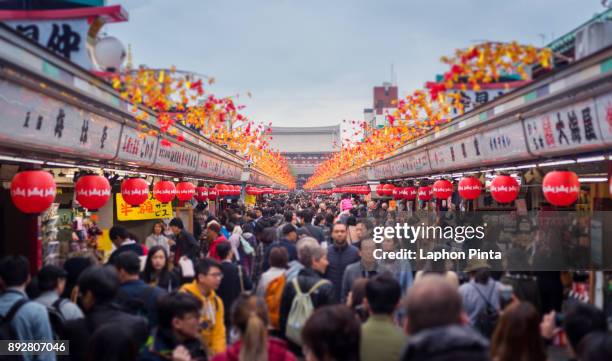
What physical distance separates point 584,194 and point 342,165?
32112 mm

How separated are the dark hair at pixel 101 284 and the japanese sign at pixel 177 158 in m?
8.04

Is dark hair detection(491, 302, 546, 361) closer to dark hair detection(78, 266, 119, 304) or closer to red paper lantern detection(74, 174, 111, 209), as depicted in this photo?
dark hair detection(78, 266, 119, 304)

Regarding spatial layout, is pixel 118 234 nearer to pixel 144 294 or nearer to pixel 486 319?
pixel 144 294

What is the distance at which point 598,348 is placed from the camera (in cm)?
352

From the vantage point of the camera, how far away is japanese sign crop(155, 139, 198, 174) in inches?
531

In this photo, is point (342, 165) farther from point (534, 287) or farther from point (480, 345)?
point (480, 345)

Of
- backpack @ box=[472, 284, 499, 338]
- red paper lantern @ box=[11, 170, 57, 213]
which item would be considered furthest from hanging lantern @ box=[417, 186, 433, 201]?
red paper lantern @ box=[11, 170, 57, 213]

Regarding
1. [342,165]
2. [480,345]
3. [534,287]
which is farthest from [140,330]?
[342,165]

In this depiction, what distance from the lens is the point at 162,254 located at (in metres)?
6.99

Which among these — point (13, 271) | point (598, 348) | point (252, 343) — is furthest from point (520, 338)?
point (13, 271)

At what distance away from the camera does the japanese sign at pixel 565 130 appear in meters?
7.00

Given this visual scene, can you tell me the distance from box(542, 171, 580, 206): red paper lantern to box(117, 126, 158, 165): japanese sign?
7.05 metres

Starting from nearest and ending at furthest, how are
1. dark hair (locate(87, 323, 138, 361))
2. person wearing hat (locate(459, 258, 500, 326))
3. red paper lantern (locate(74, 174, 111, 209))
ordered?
dark hair (locate(87, 323, 138, 361)) → person wearing hat (locate(459, 258, 500, 326)) → red paper lantern (locate(74, 174, 111, 209))

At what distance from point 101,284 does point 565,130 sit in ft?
20.0
